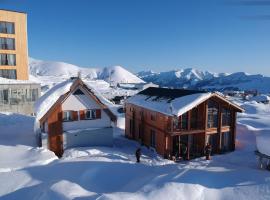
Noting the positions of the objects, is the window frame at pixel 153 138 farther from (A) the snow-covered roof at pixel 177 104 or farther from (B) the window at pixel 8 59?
(B) the window at pixel 8 59

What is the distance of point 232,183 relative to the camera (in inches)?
577

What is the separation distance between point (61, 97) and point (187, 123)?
10.7 metres

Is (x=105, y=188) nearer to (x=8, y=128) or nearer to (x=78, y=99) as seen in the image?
(x=78, y=99)

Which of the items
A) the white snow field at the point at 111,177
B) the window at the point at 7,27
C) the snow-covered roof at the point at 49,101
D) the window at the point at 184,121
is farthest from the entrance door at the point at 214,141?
the window at the point at 7,27

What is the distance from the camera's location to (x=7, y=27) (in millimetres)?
47938

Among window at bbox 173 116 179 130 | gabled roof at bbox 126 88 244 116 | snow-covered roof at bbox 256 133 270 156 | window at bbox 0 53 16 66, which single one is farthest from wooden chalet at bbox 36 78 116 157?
window at bbox 0 53 16 66

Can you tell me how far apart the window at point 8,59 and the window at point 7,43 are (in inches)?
48.3

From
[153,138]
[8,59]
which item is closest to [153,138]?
[153,138]

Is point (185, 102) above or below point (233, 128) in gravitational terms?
above

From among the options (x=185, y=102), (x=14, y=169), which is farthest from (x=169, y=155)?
(x=14, y=169)

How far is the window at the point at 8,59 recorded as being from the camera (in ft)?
157

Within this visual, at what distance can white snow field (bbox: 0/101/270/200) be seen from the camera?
13030 mm

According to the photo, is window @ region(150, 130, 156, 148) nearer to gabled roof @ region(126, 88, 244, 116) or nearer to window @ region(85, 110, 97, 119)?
gabled roof @ region(126, 88, 244, 116)

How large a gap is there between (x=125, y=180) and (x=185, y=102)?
386 inches
